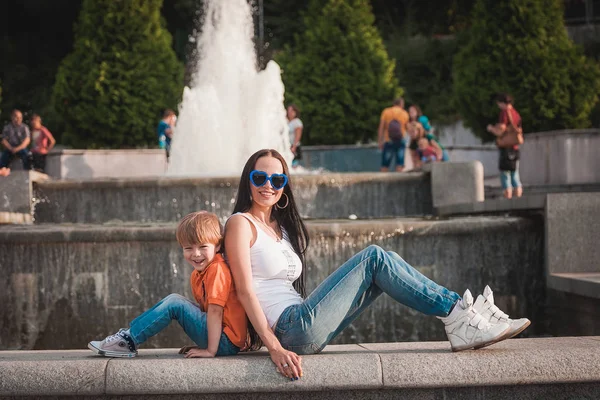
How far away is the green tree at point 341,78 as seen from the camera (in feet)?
69.1

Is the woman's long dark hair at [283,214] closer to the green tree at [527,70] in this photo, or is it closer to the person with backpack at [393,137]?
the person with backpack at [393,137]

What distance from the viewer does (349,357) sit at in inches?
160

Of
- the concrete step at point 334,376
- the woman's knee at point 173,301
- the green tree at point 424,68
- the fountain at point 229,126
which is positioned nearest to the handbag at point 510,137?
the fountain at point 229,126

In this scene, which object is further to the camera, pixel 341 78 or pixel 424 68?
pixel 424 68

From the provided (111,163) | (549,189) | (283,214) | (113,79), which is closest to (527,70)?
(549,189)

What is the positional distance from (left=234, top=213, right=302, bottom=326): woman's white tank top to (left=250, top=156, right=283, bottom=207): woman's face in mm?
121

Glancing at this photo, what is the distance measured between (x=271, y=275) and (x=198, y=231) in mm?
412

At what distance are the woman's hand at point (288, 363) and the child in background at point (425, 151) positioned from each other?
37.6ft

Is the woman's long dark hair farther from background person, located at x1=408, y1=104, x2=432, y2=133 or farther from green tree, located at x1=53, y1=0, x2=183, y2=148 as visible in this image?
green tree, located at x1=53, y1=0, x2=183, y2=148

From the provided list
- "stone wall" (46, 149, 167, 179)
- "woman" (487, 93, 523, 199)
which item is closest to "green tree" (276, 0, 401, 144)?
"stone wall" (46, 149, 167, 179)

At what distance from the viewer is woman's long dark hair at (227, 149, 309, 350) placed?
4402mm

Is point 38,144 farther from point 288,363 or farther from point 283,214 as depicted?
point 288,363

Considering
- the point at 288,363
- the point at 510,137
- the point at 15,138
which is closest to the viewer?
the point at 288,363

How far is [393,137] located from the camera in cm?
1563
